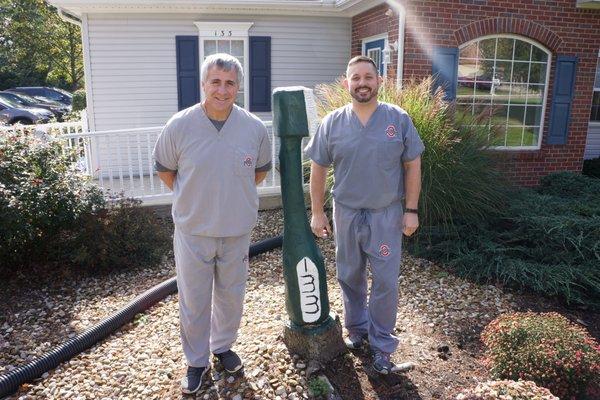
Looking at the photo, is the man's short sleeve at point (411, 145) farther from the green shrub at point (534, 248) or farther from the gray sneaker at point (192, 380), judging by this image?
the green shrub at point (534, 248)

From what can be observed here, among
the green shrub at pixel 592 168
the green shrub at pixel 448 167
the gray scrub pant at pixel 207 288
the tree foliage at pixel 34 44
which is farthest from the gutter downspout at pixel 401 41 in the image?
the tree foliage at pixel 34 44

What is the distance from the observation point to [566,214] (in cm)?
494

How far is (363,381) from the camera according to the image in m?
2.79

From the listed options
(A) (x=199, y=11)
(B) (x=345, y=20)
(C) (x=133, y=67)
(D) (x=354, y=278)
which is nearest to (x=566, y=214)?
(D) (x=354, y=278)

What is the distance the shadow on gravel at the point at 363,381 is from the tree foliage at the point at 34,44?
2218 centimetres

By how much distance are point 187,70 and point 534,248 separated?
5.73 m

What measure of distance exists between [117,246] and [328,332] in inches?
105

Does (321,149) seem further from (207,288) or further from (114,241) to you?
(114,241)

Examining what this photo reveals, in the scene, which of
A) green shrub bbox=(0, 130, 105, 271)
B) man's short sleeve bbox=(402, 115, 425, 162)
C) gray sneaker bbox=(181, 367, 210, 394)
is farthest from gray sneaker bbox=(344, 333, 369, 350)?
green shrub bbox=(0, 130, 105, 271)

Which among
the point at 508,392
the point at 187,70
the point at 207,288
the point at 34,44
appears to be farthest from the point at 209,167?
the point at 34,44

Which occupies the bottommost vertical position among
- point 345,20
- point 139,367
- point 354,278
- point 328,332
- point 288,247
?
point 139,367

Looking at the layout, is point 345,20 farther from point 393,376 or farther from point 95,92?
point 393,376

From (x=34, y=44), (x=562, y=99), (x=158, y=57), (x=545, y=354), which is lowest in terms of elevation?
(x=545, y=354)

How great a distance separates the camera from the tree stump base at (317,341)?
287cm
